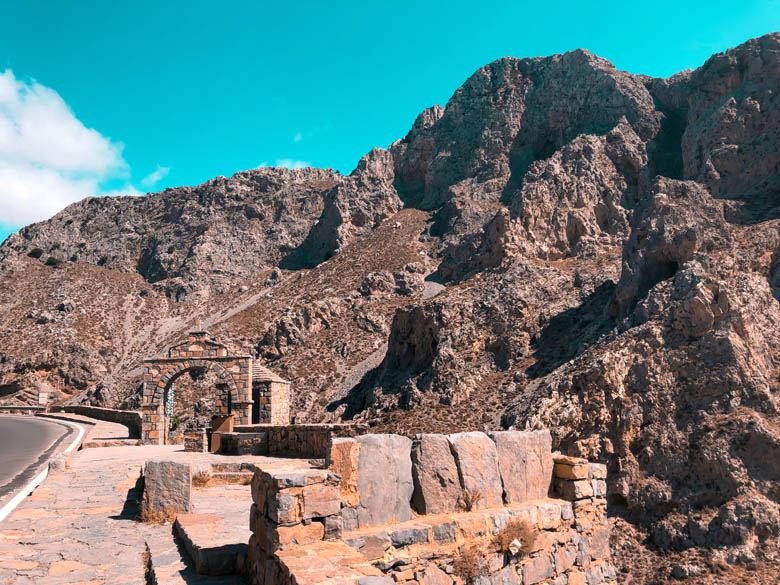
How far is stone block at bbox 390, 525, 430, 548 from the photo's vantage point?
530cm

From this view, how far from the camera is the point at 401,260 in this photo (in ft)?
219

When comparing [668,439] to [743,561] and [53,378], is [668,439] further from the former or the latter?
[53,378]

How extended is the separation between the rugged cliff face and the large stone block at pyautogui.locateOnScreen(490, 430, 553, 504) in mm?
21066

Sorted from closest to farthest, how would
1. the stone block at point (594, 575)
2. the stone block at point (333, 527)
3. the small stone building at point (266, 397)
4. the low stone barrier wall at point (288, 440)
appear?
1. the stone block at point (333, 527)
2. the stone block at point (594, 575)
3. the low stone barrier wall at point (288, 440)
4. the small stone building at point (266, 397)

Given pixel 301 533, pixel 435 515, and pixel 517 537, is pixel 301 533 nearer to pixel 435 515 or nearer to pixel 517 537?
pixel 435 515

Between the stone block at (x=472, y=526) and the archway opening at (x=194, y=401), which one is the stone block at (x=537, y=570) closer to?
the stone block at (x=472, y=526)

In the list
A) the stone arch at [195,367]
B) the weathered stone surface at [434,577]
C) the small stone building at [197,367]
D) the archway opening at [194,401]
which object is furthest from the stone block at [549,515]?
the archway opening at [194,401]

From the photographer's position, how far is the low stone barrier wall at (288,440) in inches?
452

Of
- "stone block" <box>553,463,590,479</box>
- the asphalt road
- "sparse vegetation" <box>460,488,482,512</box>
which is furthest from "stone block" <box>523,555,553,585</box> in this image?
the asphalt road

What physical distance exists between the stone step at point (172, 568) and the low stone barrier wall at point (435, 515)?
30cm

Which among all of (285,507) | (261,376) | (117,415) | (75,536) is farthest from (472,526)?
(117,415)

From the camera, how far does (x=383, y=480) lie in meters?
5.60

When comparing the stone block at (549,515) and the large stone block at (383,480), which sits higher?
the large stone block at (383,480)

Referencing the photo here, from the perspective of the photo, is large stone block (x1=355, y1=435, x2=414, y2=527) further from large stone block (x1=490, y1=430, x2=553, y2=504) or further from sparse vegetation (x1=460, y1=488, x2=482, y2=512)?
large stone block (x1=490, y1=430, x2=553, y2=504)
